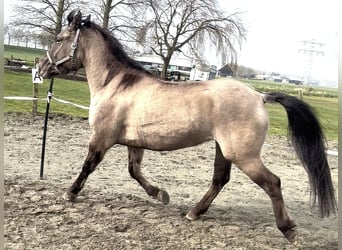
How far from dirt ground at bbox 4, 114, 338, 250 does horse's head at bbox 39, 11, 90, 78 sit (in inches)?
42.5

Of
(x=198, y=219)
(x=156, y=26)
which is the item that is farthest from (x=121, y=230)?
(x=156, y=26)

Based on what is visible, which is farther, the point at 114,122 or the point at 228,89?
the point at 114,122

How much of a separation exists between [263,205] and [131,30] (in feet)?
18.0

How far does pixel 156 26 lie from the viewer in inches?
364

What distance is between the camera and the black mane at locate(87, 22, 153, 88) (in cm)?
317

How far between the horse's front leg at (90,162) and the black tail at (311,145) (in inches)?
52.6

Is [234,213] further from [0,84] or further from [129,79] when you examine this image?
[0,84]

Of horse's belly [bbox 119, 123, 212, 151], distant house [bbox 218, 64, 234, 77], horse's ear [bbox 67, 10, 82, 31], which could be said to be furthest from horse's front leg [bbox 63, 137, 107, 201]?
distant house [bbox 218, 64, 234, 77]

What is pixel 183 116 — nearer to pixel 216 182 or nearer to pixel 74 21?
pixel 216 182

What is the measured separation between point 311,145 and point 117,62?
65.3 inches

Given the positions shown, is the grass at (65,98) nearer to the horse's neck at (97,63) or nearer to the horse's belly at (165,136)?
the horse's neck at (97,63)

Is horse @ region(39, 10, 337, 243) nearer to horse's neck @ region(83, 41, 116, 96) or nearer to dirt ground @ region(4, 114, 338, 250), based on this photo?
horse's neck @ region(83, 41, 116, 96)

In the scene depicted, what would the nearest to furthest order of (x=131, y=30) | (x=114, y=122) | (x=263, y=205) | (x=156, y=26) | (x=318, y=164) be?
(x=318, y=164) → (x=114, y=122) → (x=263, y=205) → (x=131, y=30) → (x=156, y=26)

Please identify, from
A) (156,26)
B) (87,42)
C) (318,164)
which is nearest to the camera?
(318,164)
